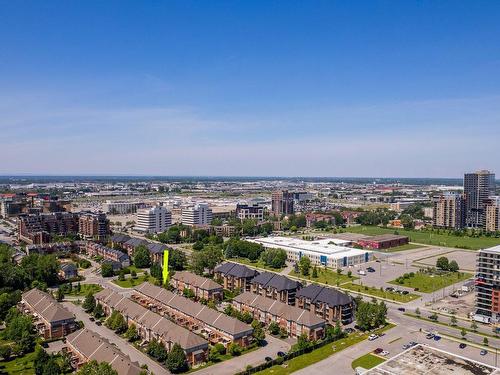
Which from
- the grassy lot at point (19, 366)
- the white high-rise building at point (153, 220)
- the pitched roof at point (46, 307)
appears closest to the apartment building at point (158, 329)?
the pitched roof at point (46, 307)

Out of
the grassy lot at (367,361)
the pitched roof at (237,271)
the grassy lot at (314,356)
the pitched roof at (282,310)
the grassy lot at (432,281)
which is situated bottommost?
the grassy lot at (432,281)

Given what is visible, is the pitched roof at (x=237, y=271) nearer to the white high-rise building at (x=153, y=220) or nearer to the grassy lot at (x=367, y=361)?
the grassy lot at (x=367, y=361)

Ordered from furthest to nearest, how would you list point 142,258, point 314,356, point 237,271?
point 142,258
point 237,271
point 314,356

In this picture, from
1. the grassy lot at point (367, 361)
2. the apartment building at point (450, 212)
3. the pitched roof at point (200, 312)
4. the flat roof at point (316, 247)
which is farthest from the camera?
the apartment building at point (450, 212)

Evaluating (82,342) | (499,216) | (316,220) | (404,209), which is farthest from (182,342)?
(404,209)

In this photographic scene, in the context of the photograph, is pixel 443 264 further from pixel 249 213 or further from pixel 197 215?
pixel 249 213

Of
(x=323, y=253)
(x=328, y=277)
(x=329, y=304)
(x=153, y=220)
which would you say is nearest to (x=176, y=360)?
(x=329, y=304)

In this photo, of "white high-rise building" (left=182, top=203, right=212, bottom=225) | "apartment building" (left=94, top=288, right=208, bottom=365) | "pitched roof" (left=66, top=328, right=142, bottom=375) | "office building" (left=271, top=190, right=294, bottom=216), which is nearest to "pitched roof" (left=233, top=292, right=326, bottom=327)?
"apartment building" (left=94, top=288, right=208, bottom=365)
